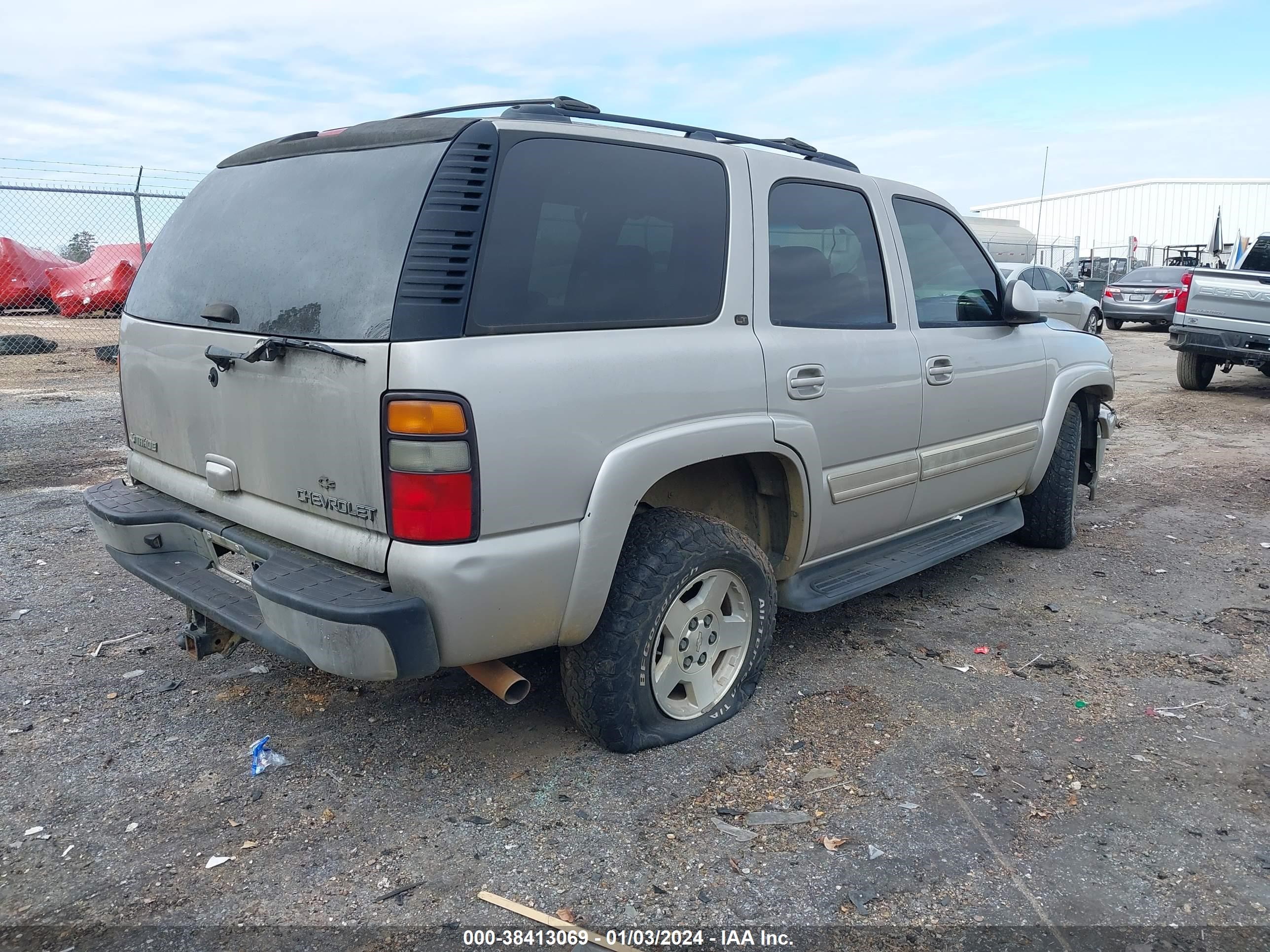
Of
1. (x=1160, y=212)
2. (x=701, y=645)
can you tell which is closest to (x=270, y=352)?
(x=701, y=645)

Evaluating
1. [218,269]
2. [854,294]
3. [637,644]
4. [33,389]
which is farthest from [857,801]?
[33,389]

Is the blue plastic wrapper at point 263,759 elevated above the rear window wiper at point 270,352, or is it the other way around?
the rear window wiper at point 270,352

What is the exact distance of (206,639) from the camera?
125 inches

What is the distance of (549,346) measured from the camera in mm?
2650

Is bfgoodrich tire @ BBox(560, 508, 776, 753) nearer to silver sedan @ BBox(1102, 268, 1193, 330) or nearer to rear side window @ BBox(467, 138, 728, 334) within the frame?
rear side window @ BBox(467, 138, 728, 334)

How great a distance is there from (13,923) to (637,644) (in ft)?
5.63

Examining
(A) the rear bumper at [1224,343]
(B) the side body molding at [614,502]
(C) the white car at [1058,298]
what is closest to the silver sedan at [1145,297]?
(C) the white car at [1058,298]

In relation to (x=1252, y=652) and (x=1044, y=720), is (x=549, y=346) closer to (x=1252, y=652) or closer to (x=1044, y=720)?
(x=1044, y=720)

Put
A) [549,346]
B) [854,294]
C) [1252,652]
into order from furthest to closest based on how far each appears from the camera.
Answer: [1252,652] < [854,294] < [549,346]

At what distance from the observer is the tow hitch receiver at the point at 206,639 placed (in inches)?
125

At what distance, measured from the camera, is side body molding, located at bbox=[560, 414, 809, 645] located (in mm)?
2715

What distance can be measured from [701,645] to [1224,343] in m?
10.2

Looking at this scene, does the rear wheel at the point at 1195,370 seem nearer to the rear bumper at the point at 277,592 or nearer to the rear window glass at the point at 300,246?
the rear window glass at the point at 300,246

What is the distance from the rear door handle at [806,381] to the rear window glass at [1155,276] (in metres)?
19.7
